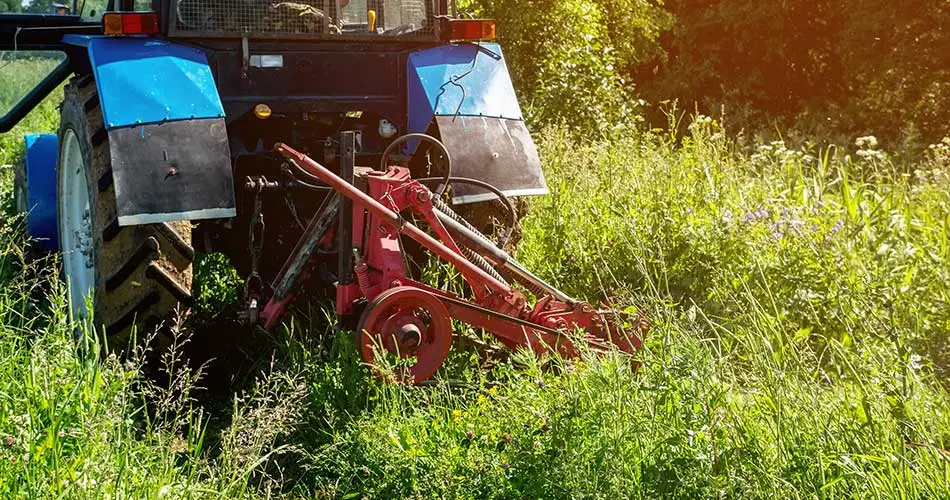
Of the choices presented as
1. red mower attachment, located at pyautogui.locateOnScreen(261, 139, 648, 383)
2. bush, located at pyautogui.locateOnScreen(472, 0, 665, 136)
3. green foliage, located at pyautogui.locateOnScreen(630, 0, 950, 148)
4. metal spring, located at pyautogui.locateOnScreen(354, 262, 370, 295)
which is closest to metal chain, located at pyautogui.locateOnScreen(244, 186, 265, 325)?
red mower attachment, located at pyautogui.locateOnScreen(261, 139, 648, 383)

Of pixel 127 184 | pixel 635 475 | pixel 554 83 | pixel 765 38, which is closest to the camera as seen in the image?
pixel 635 475

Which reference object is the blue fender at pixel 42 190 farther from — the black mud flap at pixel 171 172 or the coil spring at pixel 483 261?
the coil spring at pixel 483 261

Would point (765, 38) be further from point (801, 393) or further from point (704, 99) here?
point (801, 393)

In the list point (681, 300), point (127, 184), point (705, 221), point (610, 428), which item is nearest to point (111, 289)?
point (127, 184)

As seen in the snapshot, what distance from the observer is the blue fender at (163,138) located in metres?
4.22

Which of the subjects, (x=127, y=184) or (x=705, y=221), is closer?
(x=127, y=184)

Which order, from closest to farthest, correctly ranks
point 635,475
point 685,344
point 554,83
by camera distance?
1. point 635,475
2. point 685,344
3. point 554,83

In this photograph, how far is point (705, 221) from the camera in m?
5.58

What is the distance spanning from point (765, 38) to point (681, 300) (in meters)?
8.38

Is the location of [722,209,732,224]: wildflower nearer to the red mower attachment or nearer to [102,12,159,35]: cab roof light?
the red mower attachment

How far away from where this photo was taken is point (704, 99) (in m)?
12.9

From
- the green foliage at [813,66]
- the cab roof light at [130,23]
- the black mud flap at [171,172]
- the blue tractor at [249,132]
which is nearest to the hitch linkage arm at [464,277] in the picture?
the blue tractor at [249,132]

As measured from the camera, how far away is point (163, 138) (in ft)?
14.2

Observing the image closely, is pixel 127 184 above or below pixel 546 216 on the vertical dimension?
above
